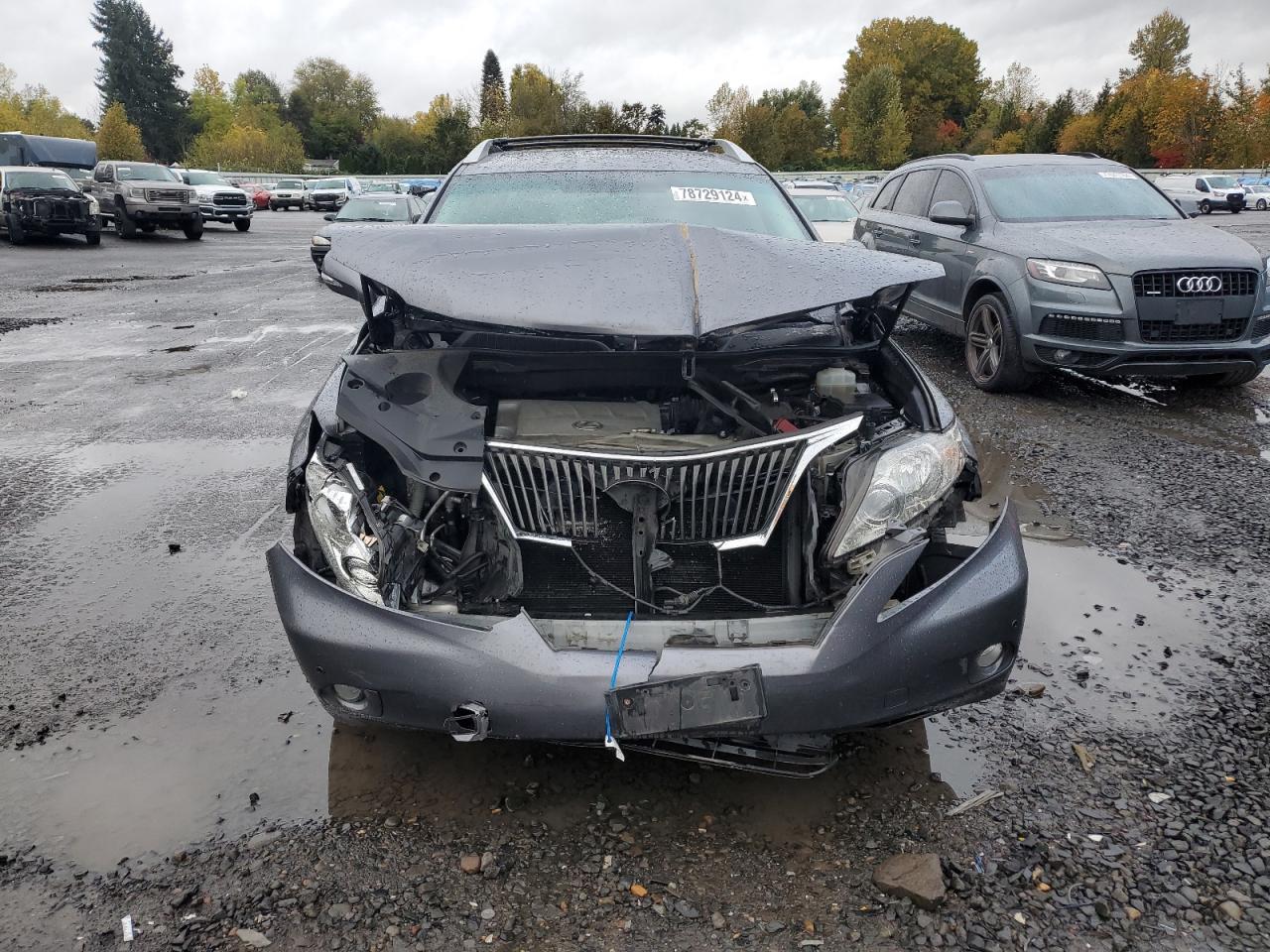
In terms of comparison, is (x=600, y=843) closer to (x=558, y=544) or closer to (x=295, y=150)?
(x=558, y=544)

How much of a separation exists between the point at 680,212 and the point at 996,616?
98.8 inches

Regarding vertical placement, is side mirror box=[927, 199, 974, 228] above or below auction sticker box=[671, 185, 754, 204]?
below

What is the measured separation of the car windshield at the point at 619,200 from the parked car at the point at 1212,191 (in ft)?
124

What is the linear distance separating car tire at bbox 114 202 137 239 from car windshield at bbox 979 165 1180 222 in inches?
909

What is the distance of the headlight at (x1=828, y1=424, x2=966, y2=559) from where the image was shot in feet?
8.56

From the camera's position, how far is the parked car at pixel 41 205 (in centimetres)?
2138

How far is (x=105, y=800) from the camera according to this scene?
2605 millimetres

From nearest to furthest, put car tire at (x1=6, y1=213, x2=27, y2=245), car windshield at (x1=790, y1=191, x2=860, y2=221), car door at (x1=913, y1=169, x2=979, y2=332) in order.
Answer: car door at (x1=913, y1=169, x2=979, y2=332), car windshield at (x1=790, y1=191, x2=860, y2=221), car tire at (x1=6, y1=213, x2=27, y2=245)

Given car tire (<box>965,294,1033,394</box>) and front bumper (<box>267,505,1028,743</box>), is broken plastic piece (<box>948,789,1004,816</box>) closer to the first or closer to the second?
front bumper (<box>267,505,1028,743</box>)

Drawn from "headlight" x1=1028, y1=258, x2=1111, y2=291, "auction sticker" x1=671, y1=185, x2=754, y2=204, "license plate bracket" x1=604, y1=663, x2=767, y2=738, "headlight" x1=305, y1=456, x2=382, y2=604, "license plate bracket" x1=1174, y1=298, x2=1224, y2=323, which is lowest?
"license plate bracket" x1=604, y1=663, x2=767, y2=738

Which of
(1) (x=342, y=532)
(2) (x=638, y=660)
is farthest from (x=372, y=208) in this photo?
(2) (x=638, y=660)

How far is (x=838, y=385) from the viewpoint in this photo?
3102 millimetres

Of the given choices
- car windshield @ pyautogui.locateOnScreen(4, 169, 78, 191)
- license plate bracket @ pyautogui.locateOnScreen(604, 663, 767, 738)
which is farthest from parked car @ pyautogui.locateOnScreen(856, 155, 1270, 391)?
car windshield @ pyautogui.locateOnScreen(4, 169, 78, 191)

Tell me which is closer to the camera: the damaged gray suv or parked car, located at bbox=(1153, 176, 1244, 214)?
the damaged gray suv
